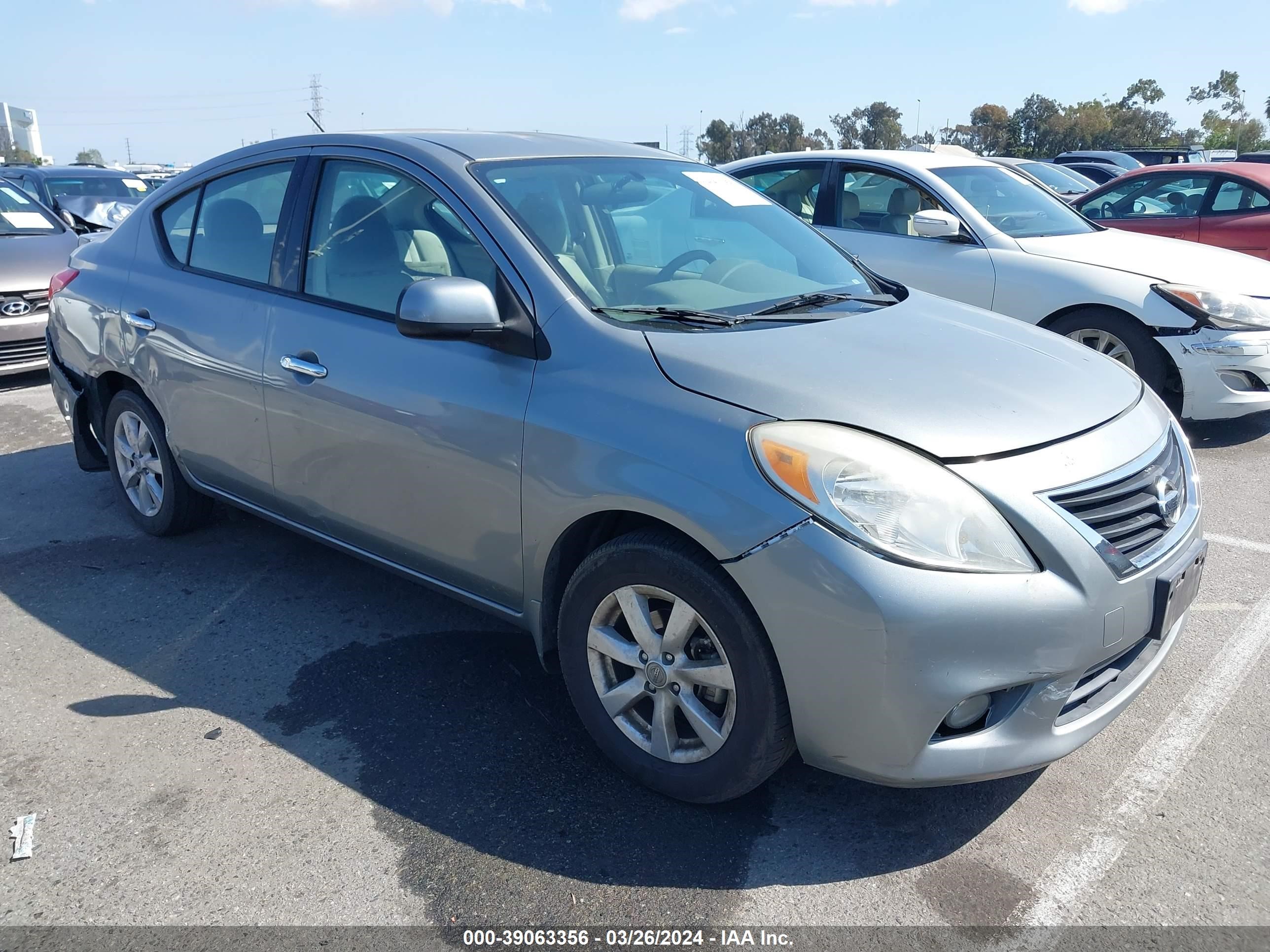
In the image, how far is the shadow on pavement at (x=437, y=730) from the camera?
249cm

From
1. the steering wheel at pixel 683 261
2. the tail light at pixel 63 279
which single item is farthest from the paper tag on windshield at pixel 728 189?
the tail light at pixel 63 279

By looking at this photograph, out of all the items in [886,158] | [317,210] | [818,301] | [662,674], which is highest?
[886,158]

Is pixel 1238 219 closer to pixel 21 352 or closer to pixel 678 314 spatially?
pixel 678 314

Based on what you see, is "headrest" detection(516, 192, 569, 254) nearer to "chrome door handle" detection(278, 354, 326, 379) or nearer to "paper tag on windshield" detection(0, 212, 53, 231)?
"chrome door handle" detection(278, 354, 326, 379)

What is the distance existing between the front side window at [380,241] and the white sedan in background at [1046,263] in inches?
138

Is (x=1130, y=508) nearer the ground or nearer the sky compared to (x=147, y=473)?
nearer the sky

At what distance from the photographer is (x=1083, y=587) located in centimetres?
229

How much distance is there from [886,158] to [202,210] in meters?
4.53

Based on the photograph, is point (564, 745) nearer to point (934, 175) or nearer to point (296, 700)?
point (296, 700)

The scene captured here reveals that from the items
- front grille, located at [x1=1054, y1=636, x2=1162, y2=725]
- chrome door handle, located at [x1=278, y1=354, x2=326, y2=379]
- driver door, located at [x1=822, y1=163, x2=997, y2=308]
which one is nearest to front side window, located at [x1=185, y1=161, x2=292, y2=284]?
chrome door handle, located at [x1=278, y1=354, x2=326, y2=379]

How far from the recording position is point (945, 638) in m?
2.21

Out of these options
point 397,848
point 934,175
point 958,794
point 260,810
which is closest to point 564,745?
point 397,848

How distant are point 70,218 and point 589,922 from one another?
402 inches

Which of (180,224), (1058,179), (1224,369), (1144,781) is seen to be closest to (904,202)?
(1224,369)
